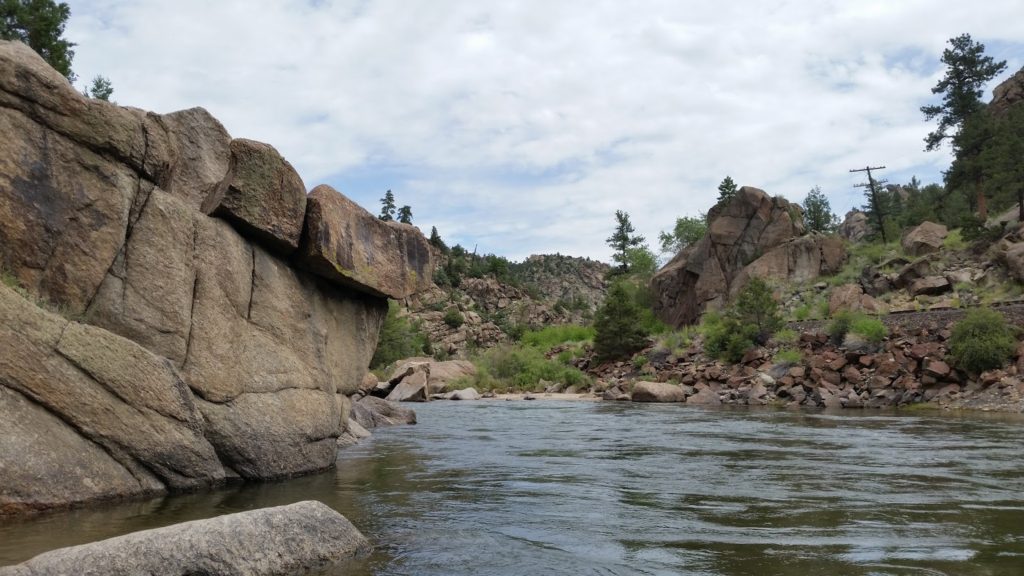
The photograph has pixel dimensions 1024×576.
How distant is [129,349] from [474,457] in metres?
7.25

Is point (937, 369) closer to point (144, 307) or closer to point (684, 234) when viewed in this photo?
point (144, 307)

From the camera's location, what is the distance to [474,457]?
14.1m

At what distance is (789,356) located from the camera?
115 ft

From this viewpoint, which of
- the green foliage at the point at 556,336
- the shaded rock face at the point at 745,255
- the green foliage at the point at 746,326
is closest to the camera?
the green foliage at the point at 746,326

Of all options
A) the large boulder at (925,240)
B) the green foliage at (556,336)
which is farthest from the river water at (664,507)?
the green foliage at (556,336)

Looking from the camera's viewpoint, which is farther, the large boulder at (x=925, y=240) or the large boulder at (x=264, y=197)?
the large boulder at (x=925, y=240)

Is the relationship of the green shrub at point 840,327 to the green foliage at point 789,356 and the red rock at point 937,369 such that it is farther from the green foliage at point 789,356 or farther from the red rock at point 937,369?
the red rock at point 937,369

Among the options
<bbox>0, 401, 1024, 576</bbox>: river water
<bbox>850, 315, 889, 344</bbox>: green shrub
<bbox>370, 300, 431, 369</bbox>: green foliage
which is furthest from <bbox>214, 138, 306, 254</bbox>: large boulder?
<bbox>370, 300, 431, 369</bbox>: green foliage

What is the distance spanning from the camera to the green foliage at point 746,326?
38812 millimetres

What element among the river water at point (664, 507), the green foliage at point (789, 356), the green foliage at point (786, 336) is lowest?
the river water at point (664, 507)

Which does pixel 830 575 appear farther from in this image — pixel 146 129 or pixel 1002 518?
pixel 146 129

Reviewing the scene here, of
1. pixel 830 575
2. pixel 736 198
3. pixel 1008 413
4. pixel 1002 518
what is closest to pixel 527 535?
pixel 830 575

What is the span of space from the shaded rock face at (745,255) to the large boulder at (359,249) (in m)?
42.2

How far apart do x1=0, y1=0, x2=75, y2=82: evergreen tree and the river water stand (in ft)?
120
